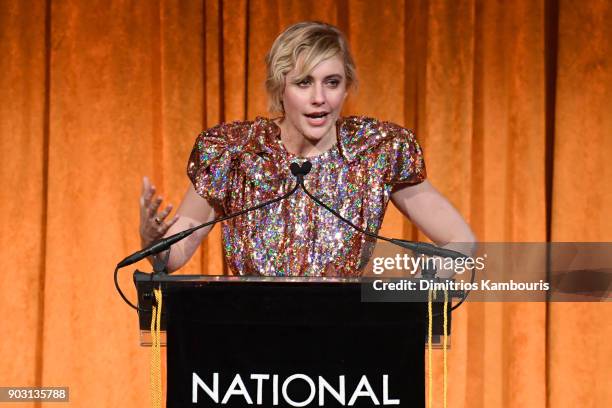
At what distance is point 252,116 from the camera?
367cm

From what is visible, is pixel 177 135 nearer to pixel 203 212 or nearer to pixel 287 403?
pixel 203 212

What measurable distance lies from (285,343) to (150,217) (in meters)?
0.39

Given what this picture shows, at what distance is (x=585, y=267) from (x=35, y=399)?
83.3 inches

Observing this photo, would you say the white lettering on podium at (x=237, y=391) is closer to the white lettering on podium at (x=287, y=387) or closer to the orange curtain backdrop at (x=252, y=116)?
the white lettering on podium at (x=287, y=387)

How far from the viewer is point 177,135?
3.66 m

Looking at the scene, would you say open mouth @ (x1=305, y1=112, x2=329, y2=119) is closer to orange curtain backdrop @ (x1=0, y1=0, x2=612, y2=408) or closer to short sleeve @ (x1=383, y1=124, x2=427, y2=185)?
short sleeve @ (x1=383, y1=124, x2=427, y2=185)

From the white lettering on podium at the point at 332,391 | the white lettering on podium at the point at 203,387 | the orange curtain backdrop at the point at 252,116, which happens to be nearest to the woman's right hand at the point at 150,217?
the white lettering on podium at the point at 203,387

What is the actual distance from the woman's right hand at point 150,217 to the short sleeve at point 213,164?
1.21ft

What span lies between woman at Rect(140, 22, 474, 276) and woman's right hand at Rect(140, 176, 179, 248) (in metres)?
0.27

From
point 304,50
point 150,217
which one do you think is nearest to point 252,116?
point 304,50

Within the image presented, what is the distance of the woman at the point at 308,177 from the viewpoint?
2.17 m

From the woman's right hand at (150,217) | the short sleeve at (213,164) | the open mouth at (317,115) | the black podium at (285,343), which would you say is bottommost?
the black podium at (285,343)

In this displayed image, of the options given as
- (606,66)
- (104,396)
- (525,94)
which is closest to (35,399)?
(104,396)

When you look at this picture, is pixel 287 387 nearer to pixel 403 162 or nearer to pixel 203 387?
pixel 203 387
